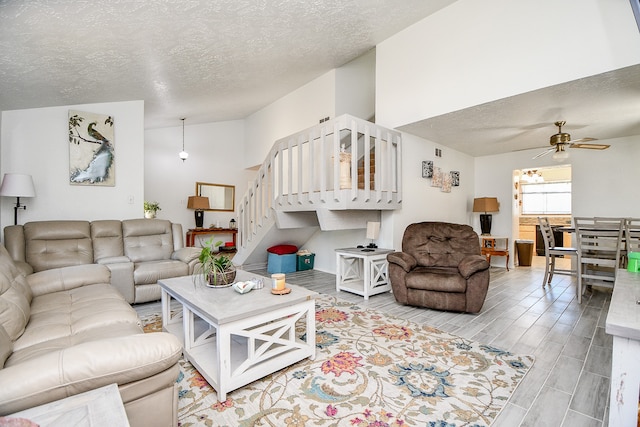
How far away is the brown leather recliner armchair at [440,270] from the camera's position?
10.1 ft

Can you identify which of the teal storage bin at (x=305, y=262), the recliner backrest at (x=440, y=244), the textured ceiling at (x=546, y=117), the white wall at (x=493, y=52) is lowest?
the teal storage bin at (x=305, y=262)

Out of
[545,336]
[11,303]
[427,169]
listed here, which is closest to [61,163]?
[11,303]

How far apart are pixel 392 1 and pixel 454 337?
3.64m

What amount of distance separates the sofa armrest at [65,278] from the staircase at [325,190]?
2354mm

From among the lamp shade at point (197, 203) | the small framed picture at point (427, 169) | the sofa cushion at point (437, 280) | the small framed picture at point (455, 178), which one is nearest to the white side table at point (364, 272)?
the sofa cushion at point (437, 280)

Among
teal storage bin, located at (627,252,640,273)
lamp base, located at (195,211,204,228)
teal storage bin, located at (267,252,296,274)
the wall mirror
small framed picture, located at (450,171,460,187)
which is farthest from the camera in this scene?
the wall mirror

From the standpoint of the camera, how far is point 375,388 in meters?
1.83

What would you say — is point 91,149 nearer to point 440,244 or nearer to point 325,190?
point 325,190

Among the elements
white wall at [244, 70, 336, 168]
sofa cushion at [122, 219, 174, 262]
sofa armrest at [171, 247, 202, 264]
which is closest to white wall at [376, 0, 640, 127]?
white wall at [244, 70, 336, 168]

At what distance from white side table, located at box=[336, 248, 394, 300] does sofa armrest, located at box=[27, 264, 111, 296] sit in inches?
110

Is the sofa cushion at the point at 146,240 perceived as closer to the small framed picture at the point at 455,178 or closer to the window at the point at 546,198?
the small framed picture at the point at 455,178

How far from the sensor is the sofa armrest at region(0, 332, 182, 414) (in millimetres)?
918

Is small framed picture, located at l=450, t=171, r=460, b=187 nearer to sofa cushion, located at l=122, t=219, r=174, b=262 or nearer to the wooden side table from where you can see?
the wooden side table

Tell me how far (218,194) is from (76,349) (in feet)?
21.0
